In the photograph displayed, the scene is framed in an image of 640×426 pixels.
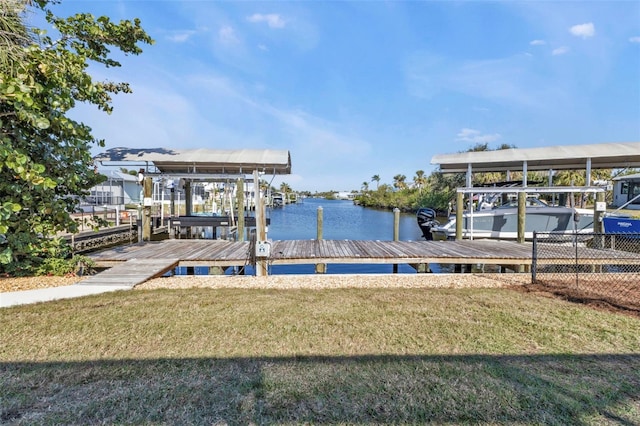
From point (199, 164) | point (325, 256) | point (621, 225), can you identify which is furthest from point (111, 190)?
point (621, 225)

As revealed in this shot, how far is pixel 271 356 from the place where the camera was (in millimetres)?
3053

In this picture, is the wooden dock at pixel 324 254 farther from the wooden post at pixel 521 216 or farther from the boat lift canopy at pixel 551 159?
the boat lift canopy at pixel 551 159

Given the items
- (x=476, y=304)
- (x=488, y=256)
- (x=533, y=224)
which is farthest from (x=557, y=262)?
(x=533, y=224)

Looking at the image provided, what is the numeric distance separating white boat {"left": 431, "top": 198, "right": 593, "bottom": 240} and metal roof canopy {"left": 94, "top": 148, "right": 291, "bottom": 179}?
725 cm

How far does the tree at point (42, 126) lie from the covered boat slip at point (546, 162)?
10047 mm

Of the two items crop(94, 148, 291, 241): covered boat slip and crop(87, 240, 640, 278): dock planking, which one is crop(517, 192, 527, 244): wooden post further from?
crop(94, 148, 291, 241): covered boat slip

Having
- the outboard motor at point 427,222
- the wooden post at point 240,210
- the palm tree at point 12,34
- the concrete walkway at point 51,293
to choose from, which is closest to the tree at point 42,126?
the palm tree at point 12,34

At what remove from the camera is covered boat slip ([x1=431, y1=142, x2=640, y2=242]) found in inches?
383

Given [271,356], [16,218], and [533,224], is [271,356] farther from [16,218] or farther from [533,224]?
[533,224]

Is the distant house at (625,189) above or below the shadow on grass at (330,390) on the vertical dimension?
above

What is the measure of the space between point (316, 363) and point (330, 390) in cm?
43

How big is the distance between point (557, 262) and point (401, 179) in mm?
72784

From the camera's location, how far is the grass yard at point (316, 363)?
7.39ft

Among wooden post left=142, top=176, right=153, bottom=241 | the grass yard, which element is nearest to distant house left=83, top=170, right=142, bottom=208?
wooden post left=142, top=176, right=153, bottom=241
